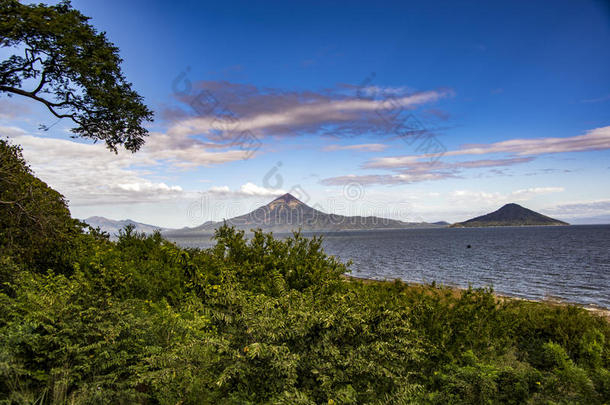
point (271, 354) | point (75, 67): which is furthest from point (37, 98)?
point (271, 354)

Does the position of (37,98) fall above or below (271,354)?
above

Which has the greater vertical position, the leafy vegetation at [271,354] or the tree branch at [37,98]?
the tree branch at [37,98]

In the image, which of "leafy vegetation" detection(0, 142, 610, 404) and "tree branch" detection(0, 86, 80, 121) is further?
"tree branch" detection(0, 86, 80, 121)

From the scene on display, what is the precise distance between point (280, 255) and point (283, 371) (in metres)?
6.18

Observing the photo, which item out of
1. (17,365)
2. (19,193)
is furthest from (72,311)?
(19,193)

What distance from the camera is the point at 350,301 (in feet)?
18.5

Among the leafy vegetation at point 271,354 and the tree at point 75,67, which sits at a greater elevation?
the tree at point 75,67

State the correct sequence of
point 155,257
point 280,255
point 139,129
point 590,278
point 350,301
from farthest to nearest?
point 590,278
point 139,129
point 155,257
point 280,255
point 350,301

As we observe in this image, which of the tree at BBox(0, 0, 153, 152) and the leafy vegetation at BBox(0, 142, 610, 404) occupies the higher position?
the tree at BBox(0, 0, 153, 152)

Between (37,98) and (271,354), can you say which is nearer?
(271,354)

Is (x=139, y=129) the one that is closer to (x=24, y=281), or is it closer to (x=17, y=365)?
(x=24, y=281)

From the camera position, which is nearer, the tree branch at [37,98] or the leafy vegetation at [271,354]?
the leafy vegetation at [271,354]

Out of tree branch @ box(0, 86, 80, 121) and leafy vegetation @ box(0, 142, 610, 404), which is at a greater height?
tree branch @ box(0, 86, 80, 121)

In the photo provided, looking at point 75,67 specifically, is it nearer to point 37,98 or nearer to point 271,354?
point 37,98
